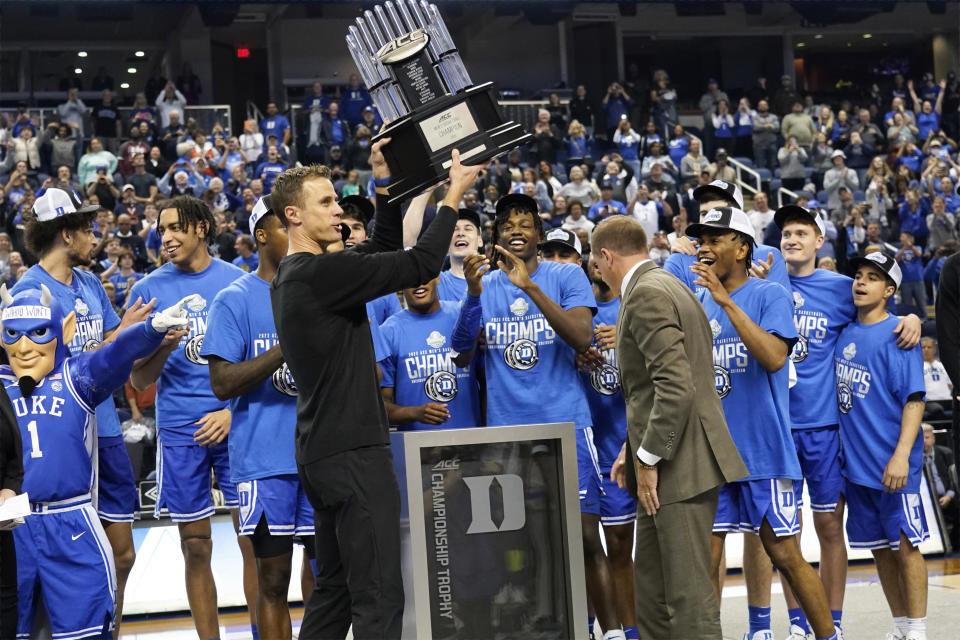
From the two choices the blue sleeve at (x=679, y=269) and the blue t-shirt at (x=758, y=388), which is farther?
the blue sleeve at (x=679, y=269)

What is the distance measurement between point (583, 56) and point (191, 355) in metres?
26.4

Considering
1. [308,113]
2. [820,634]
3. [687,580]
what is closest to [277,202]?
[687,580]

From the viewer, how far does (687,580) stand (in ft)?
14.8

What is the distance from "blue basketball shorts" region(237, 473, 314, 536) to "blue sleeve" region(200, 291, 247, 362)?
586 mm

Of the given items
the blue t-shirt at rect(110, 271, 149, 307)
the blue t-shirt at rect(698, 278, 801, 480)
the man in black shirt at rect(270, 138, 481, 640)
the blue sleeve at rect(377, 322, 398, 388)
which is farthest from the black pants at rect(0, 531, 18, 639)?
the blue t-shirt at rect(110, 271, 149, 307)

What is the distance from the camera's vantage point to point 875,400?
5.93m

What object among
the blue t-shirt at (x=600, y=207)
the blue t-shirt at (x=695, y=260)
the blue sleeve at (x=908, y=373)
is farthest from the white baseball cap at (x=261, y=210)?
the blue t-shirt at (x=600, y=207)

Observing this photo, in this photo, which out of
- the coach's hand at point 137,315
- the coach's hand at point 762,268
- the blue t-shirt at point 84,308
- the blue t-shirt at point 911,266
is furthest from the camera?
the blue t-shirt at point 911,266

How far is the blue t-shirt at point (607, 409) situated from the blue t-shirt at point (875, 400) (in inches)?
46.5

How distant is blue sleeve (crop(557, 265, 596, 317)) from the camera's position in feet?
18.7

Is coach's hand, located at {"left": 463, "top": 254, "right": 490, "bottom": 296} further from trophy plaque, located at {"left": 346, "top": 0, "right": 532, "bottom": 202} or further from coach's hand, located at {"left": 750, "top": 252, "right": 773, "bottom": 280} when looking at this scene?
coach's hand, located at {"left": 750, "top": 252, "right": 773, "bottom": 280}

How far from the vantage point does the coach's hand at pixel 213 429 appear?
5.51 meters

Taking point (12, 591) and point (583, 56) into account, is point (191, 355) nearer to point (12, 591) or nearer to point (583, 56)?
point (12, 591)

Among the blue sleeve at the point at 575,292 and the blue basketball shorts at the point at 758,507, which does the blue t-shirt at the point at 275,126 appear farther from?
the blue basketball shorts at the point at 758,507
